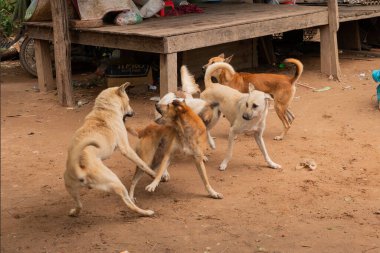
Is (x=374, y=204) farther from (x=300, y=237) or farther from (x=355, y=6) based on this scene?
(x=355, y=6)

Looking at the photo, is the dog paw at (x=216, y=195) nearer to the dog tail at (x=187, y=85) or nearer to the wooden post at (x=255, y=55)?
the dog tail at (x=187, y=85)

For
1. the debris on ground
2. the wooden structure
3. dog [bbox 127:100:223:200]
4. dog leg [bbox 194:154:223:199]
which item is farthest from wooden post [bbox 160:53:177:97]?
dog leg [bbox 194:154:223:199]

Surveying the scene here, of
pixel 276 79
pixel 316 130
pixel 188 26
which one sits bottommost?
pixel 316 130

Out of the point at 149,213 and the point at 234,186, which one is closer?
the point at 149,213

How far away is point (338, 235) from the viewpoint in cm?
453

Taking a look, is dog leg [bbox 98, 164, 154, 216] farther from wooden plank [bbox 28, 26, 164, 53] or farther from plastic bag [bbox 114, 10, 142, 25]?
plastic bag [bbox 114, 10, 142, 25]

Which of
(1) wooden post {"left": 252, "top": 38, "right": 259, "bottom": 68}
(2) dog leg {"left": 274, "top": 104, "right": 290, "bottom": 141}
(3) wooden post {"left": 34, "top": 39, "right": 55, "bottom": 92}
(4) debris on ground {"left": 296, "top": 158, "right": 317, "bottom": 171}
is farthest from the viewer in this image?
(1) wooden post {"left": 252, "top": 38, "right": 259, "bottom": 68}

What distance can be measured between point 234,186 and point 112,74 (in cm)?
428

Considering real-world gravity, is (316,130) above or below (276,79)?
below

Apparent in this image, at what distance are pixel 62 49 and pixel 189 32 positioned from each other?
1.93m

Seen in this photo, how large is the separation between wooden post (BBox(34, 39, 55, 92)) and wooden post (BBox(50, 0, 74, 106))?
40.6 inches

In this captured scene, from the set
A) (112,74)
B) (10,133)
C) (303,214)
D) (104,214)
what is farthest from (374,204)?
(112,74)

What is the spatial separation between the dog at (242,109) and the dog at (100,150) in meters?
1.33

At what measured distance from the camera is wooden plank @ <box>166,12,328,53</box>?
7.59 metres
